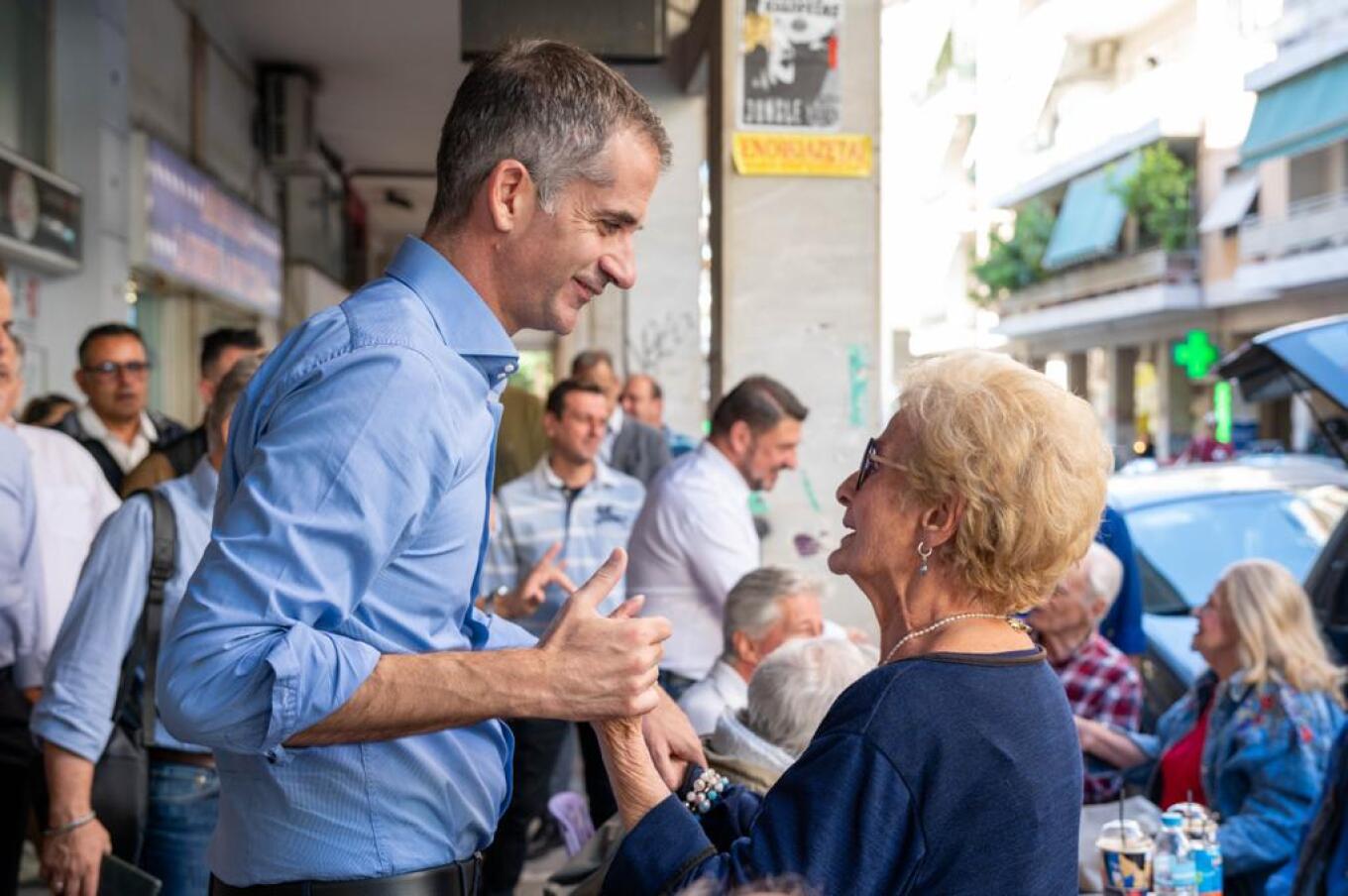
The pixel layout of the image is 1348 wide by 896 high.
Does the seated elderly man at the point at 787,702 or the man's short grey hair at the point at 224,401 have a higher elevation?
the man's short grey hair at the point at 224,401

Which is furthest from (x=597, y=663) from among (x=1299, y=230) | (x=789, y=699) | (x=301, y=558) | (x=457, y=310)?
(x=1299, y=230)

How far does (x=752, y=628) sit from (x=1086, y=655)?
51.6 inches

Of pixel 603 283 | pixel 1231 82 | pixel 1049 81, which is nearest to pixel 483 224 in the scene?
pixel 603 283

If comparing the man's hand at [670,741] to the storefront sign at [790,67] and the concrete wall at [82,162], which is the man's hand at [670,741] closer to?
the storefront sign at [790,67]

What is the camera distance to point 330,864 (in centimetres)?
201

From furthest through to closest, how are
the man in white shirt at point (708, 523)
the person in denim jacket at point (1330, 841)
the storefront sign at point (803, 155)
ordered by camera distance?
the storefront sign at point (803, 155), the man in white shirt at point (708, 523), the person in denim jacket at point (1330, 841)

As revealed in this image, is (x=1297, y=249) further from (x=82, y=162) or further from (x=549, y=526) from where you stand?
(x=549, y=526)

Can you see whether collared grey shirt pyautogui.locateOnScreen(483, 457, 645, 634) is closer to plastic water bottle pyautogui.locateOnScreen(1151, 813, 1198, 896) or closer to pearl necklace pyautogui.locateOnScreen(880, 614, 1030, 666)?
plastic water bottle pyautogui.locateOnScreen(1151, 813, 1198, 896)

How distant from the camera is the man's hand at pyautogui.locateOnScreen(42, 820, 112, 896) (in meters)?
3.37

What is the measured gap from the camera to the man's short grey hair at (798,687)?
3.62 m

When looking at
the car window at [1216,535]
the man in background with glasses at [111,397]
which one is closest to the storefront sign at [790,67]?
the car window at [1216,535]

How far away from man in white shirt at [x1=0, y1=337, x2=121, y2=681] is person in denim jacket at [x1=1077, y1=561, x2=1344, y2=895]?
3093 millimetres

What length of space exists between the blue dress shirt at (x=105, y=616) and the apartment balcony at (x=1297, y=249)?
33506 mm

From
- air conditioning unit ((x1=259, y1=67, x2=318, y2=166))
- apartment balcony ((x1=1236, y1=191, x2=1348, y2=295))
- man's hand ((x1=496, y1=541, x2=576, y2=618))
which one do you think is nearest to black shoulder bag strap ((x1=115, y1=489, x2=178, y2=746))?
man's hand ((x1=496, y1=541, x2=576, y2=618))
